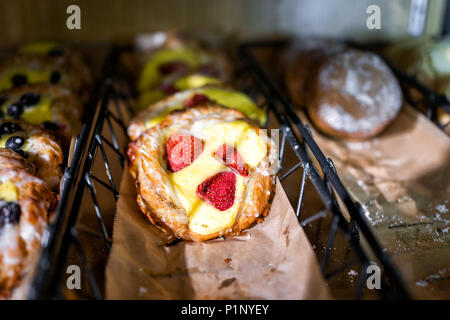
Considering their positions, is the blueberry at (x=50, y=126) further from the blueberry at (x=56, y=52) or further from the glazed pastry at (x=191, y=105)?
the blueberry at (x=56, y=52)

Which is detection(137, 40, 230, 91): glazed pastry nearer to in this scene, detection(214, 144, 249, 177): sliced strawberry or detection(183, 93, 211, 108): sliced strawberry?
detection(183, 93, 211, 108): sliced strawberry

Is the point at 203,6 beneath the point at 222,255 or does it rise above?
above

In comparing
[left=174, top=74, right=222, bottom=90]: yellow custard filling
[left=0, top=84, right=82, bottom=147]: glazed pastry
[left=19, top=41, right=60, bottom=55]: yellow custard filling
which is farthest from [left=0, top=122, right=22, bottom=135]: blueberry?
[left=19, top=41, right=60, bottom=55]: yellow custard filling

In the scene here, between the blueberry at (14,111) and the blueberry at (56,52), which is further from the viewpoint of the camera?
the blueberry at (56,52)

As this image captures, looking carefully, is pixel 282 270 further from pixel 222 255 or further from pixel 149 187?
pixel 149 187

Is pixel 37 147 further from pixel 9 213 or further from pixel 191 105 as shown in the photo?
pixel 191 105

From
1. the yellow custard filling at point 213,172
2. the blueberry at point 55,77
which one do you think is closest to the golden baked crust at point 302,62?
the yellow custard filling at point 213,172

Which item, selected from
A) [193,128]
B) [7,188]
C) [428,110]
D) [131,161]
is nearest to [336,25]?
[428,110]
